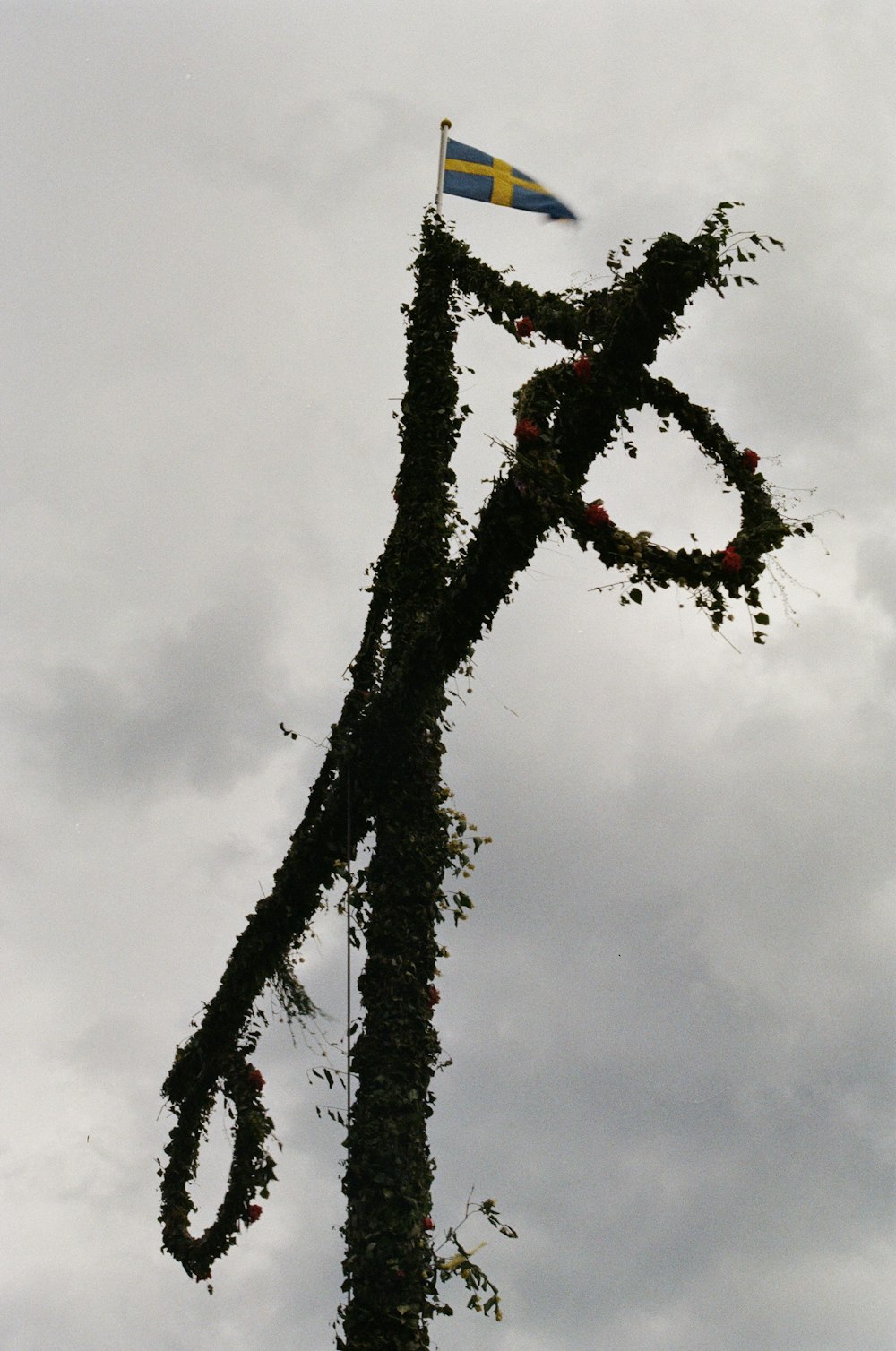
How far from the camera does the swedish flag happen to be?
12.8m

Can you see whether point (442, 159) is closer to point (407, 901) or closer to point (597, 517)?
point (597, 517)

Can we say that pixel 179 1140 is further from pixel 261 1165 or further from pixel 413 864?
pixel 413 864

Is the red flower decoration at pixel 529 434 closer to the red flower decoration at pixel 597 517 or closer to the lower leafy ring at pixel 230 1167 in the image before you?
the red flower decoration at pixel 597 517

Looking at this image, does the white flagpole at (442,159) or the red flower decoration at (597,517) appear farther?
the white flagpole at (442,159)

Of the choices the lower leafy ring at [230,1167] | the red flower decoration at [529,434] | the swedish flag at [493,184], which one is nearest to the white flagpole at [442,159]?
the swedish flag at [493,184]

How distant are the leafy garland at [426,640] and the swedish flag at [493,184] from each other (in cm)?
57

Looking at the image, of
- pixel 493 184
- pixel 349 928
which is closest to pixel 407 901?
pixel 349 928

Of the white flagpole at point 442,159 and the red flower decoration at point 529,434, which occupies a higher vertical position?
the white flagpole at point 442,159

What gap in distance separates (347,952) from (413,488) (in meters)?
4.14

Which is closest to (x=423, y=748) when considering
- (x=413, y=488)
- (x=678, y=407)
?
(x=413, y=488)

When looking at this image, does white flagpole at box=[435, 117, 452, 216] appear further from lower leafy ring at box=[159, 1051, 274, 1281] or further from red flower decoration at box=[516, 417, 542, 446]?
lower leafy ring at box=[159, 1051, 274, 1281]

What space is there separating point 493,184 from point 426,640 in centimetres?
549

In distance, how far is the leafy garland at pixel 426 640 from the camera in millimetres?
8711

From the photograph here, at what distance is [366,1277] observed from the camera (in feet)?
28.9
